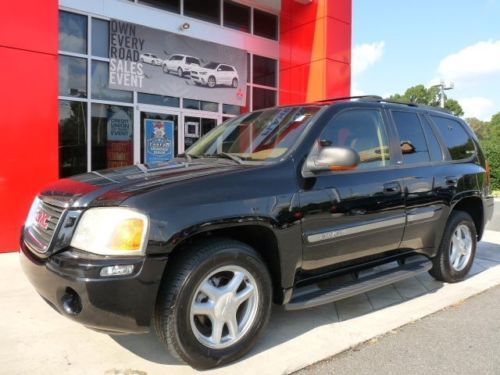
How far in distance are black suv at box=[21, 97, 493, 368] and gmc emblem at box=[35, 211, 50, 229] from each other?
17 millimetres

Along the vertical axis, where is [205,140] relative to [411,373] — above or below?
above

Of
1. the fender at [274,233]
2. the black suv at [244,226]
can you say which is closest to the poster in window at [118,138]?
the black suv at [244,226]

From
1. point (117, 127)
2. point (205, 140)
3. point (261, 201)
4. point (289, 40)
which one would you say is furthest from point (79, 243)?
point (289, 40)

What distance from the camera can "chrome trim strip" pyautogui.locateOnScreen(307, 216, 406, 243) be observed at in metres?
3.60

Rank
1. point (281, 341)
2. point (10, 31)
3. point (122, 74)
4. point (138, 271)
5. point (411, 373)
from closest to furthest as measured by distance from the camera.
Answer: point (138, 271)
point (411, 373)
point (281, 341)
point (10, 31)
point (122, 74)

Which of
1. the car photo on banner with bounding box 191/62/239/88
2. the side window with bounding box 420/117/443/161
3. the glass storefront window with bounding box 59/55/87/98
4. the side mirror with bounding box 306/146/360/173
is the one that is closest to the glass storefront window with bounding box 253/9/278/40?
the car photo on banner with bounding box 191/62/239/88

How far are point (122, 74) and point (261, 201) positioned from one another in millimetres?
7627

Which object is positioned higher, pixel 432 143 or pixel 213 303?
pixel 432 143

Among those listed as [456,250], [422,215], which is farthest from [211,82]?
[422,215]

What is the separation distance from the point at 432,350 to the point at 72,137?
7.91 metres

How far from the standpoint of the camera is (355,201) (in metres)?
3.86

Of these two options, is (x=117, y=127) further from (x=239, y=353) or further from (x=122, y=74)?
(x=239, y=353)

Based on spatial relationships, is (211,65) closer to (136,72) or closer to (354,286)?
(136,72)

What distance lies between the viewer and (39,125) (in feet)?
22.6
